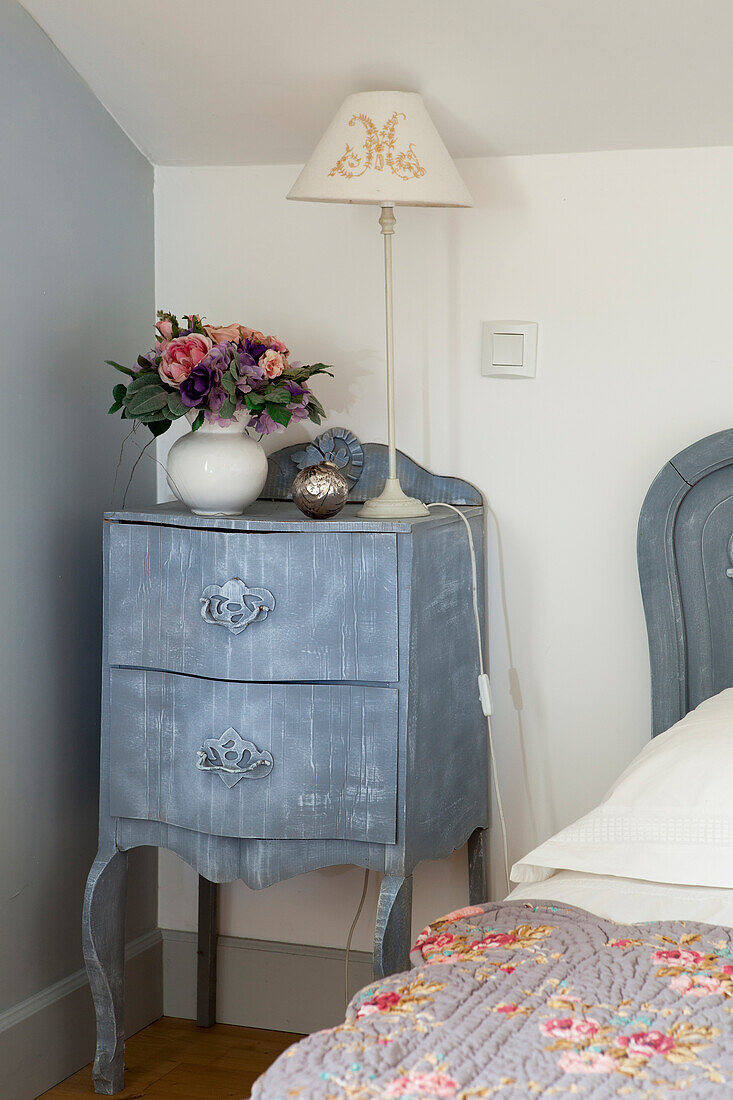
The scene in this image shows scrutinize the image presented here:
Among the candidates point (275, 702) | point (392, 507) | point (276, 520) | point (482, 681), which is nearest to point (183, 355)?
point (276, 520)

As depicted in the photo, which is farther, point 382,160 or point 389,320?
point 389,320

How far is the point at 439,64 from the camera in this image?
1731 mm

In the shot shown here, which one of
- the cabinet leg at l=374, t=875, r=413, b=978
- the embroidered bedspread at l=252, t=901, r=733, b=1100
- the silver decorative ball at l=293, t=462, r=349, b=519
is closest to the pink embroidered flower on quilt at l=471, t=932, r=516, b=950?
the embroidered bedspread at l=252, t=901, r=733, b=1100

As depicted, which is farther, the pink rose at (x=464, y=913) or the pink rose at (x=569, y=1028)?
the pink rose at (x=464, y=913)

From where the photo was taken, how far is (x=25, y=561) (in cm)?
180

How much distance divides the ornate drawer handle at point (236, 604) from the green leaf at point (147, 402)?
0.92ft

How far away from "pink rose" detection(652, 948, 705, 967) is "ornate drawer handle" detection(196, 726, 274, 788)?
0.73 metres

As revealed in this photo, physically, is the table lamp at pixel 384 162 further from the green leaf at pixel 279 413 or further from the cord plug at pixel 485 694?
the cord plug at pixel 485 694

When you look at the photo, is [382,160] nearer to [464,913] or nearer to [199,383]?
[199,383]

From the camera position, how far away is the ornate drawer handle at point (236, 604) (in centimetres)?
163

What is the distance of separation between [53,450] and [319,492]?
1.58 ft

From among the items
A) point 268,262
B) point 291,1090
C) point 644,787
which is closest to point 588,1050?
point 291,1090

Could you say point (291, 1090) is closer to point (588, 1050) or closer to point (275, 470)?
point (588, 1050)

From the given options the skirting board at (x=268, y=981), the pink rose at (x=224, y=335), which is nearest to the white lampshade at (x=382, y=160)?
the pink rose at (x=224, y=335)
